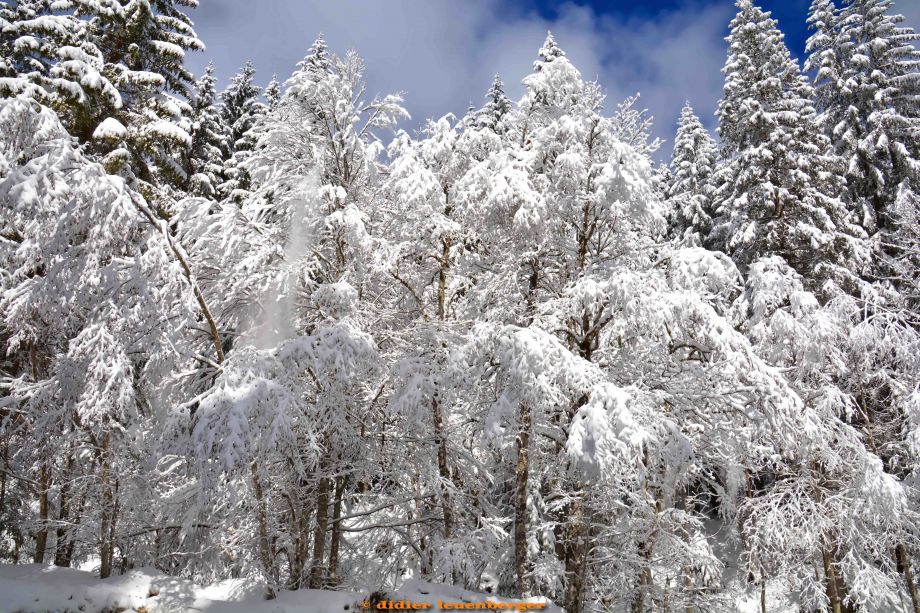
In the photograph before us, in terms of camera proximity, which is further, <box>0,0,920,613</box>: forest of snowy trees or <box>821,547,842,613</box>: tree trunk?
<box>821,547,842,613</box>: tree trunk

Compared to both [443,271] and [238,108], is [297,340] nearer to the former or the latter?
[443,271]

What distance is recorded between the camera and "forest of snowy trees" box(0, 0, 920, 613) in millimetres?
A: 6270

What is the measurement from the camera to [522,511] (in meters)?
8.14

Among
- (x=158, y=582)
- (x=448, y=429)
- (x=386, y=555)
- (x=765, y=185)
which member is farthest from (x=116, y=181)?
(x=765, y=185)

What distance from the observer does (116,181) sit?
6.19m

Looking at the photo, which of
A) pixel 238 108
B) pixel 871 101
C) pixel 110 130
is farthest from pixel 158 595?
pixel 238 108

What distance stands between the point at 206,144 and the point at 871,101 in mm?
24107

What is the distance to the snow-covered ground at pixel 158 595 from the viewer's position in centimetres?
598

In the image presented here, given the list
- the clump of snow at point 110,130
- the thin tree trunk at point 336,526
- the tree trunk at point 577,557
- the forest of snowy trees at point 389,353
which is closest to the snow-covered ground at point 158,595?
the forest of snowy trees at point 389,353

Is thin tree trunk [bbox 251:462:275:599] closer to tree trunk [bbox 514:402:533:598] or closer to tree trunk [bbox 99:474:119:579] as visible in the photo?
tree trunk [bbox 99:474:119:579]

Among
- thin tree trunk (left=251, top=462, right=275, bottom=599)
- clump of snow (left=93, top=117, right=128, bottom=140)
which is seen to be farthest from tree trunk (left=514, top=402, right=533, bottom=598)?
clump of snow (left=93, top=117, right=128, bottom=140)

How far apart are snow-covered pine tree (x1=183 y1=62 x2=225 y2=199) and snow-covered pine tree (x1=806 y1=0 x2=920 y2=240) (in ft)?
69.6

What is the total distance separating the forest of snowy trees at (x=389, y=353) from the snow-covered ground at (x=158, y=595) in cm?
40

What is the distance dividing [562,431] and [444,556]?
271cm
